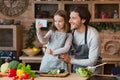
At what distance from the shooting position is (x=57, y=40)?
11.6 feet

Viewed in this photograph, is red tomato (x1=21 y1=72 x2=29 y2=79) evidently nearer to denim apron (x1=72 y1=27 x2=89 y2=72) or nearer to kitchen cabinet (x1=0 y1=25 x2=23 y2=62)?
denim apron (x1=72 y1=27 x2=89 y2=72)

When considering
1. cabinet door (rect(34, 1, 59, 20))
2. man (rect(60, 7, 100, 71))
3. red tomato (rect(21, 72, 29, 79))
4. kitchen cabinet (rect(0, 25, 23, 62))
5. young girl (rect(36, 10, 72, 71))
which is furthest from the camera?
cabinet door (rect(34, 1, 59, 20))

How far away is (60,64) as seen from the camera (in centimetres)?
348

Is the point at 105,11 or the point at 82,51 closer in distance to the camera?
the point at 82,51

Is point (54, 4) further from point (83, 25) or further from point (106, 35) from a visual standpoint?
point (83, 25)

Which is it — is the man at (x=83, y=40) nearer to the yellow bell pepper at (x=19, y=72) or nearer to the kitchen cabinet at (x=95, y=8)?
the yellow bell pepper at (x=19, y=72)

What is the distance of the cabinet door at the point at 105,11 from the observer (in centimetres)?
513

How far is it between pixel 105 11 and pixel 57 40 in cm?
198

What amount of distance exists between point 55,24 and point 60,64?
1.54ft

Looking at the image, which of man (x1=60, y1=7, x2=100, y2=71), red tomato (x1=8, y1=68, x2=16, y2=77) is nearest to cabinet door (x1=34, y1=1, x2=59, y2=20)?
man (x1=60, y1=7, x2=100, y2=71)

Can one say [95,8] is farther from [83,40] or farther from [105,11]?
[83,40]

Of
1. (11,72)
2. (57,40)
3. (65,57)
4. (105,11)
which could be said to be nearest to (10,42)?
(105,11)

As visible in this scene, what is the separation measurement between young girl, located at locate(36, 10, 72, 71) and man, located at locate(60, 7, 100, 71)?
25cm

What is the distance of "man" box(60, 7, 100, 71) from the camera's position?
2988 mm
